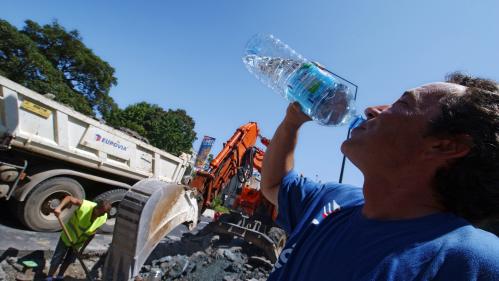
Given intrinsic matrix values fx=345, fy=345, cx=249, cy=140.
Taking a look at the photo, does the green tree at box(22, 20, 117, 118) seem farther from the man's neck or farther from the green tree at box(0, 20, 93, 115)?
the man's neck

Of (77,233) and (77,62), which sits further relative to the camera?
(77,62)

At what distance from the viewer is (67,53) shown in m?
29.8

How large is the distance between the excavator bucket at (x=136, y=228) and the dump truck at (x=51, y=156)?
2698 mm

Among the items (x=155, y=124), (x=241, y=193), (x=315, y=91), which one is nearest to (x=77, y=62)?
(x=155, y=124)

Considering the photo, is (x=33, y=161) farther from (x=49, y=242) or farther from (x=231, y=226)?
(x=231, y=226)

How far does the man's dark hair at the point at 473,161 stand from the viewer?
1.13 m

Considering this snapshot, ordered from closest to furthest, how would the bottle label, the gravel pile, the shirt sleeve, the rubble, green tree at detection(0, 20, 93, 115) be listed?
the shirt sleeve, the bottle label, the rubble, the gravel pile, green tree at detection(0, 20, 93, 115)

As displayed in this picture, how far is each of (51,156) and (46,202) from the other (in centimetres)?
93

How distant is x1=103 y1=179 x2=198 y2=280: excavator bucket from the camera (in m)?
3.57

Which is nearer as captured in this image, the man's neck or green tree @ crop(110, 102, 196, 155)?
the man's neck

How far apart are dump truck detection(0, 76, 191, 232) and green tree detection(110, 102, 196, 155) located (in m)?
25.9

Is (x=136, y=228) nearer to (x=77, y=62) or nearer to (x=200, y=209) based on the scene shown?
(x=200, y=209)

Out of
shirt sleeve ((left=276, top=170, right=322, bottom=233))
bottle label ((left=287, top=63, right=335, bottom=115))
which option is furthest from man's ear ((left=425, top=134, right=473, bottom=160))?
bottle label ((left=287, top=63, right=335, bottom=115))

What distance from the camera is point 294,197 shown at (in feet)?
5.65
